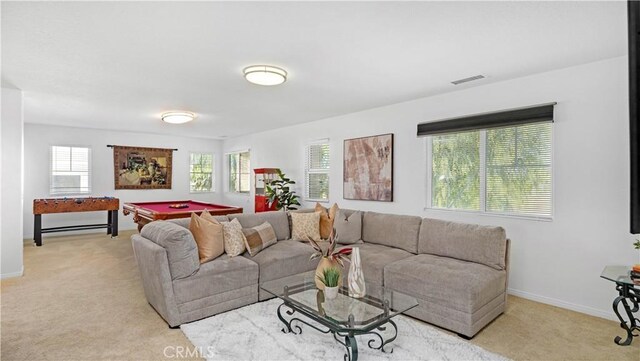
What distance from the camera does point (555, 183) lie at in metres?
3.39

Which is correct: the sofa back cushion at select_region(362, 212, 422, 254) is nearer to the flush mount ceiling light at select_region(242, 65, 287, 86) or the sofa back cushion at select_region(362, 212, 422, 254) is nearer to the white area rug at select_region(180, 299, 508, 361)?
the white area rug at select_region(180, 299, 508, 361)

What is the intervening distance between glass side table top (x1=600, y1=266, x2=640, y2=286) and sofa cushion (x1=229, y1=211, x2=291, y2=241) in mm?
3246

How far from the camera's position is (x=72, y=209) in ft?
21.0

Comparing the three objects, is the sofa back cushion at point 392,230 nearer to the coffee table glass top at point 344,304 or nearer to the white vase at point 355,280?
the coffee table glass top at point 344,304

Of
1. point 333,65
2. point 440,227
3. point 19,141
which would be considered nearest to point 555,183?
point 440,227

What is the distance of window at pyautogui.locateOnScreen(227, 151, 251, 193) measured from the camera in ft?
27.7

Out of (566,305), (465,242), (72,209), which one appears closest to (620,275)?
(566,305)

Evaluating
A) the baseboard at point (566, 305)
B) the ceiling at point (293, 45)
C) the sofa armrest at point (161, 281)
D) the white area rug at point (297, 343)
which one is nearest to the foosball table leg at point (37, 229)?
the ceiling at point (293, 45)

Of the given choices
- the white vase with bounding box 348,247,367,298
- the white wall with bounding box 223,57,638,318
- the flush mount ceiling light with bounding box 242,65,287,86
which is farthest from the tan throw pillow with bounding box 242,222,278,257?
the white wall with bounding box 223,57,638,318

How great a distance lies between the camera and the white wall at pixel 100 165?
22.5 feet

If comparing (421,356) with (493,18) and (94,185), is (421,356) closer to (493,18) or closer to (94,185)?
(493,18)

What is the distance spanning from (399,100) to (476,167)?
55.3 inches

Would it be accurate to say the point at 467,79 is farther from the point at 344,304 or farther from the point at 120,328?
the point at 120,328

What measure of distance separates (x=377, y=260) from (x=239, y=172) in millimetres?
6125
